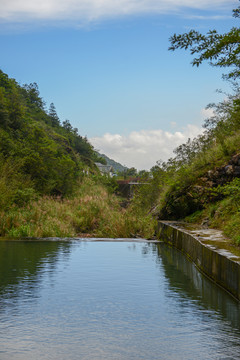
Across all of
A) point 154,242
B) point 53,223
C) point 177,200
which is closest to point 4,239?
point 53,223

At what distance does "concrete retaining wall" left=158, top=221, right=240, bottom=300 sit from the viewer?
7425mm

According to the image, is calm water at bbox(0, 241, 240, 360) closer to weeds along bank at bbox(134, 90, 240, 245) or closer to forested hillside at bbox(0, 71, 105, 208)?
weeds along bank at bbox(134, 90, 240, 245)

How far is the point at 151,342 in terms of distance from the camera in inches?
202

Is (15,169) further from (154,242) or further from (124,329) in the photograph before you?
(124,329)

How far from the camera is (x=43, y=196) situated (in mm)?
25688

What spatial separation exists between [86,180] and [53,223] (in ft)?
55.5

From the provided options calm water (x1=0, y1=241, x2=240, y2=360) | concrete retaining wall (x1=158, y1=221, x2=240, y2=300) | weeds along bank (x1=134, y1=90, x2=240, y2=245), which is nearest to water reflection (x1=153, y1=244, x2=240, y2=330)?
calm water (x1=0, y1=241, x2=240, y2=360)

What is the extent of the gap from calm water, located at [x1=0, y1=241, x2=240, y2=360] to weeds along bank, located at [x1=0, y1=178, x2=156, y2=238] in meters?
6.49

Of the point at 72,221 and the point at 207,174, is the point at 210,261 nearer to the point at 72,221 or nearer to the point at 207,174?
the point at 207,174

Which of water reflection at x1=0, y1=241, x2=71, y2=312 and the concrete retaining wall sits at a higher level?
the concrete retaining wall

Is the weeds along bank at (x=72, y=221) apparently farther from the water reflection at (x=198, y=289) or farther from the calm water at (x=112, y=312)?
the water reflection at (x=198, y=289)

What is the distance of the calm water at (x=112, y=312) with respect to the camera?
4.87m

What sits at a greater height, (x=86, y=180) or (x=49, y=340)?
(x=86, y=180)

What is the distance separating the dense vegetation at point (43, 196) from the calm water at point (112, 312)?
23.5ft
